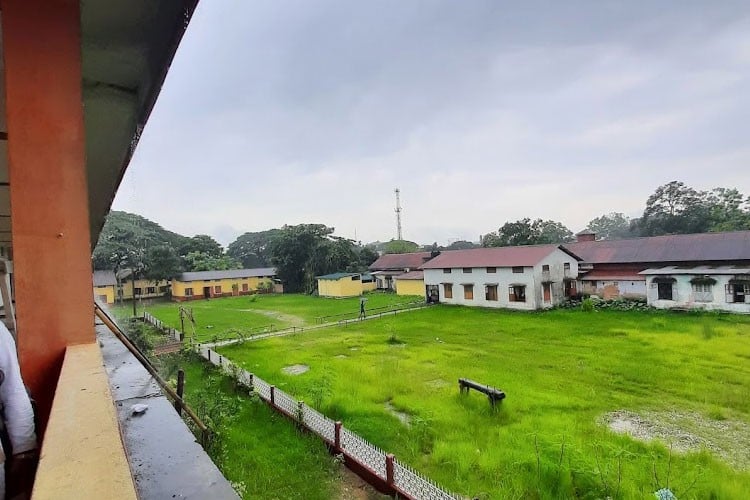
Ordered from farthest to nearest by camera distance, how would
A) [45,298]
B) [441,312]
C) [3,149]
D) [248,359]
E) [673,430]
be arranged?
[441,312] < [248,359] < [673,430] < [3,149] < [45,298]

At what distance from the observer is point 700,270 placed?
750 inches

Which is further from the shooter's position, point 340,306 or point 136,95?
point 340,306

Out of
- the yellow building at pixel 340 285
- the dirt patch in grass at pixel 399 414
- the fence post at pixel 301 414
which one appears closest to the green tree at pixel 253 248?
the yellow building at pixel 340 285

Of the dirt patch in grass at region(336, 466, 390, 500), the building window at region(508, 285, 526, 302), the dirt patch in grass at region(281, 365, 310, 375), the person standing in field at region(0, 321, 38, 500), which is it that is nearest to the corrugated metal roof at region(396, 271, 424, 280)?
the building window at region(508, 285, 526, 302)

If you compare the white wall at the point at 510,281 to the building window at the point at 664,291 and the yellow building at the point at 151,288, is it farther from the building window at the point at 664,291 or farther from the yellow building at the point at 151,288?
the yellow building at the point at 151,288

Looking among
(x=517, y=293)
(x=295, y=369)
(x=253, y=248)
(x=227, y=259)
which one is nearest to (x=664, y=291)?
(x=517, y=293)

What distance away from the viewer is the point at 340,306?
25156 millimetres

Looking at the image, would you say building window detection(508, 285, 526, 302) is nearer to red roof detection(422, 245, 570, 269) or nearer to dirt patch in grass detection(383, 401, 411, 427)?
red roof detection(422, 245, 570, 269)

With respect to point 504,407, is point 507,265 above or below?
above

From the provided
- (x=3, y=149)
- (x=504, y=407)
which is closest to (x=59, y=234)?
(x=3, y=149)

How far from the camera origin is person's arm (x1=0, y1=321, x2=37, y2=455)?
47.8 inches

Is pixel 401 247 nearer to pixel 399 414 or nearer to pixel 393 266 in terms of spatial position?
pixel 393 266

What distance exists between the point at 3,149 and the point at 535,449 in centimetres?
682

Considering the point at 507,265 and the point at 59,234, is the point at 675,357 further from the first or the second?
the point at 59,234
